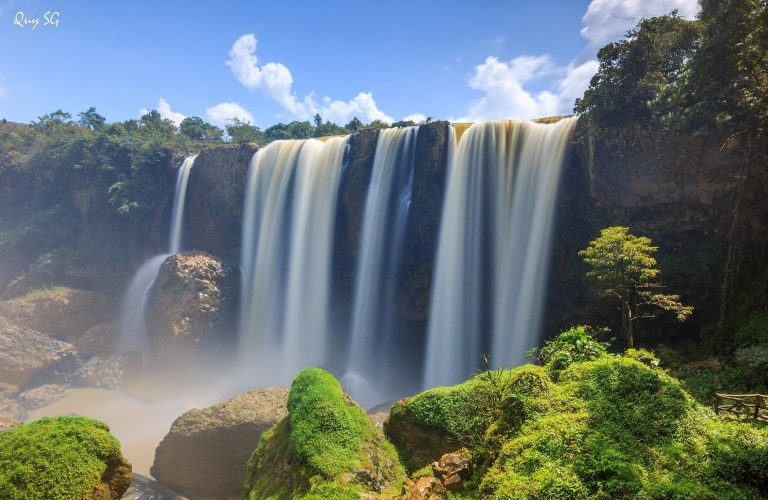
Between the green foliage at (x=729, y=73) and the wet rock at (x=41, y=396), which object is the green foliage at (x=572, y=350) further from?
the wet rock at (x=41, y=396)

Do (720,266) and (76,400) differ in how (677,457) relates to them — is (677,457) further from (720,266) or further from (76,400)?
(76,400)

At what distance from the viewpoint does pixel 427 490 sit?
5699 mm

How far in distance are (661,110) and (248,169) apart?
2366 centimetres

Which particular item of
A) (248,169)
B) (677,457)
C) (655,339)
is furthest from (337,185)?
(677,457)

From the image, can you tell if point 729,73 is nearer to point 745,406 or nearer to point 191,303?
point 745,406

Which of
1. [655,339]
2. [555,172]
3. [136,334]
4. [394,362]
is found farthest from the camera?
[136,334]

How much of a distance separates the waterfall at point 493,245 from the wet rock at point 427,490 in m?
12.6

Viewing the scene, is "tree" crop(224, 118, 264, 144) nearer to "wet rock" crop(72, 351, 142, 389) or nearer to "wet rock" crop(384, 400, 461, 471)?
"wet rock" crop(72, 351, 142, 389)

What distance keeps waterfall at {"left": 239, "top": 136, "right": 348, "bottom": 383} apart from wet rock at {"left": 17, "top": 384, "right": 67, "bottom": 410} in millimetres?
10068

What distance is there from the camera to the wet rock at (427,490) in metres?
5.50

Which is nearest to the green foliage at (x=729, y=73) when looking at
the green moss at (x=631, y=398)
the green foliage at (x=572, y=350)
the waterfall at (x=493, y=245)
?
the waterfall at (x=493, y=245)

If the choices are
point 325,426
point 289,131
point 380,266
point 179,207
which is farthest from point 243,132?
point 325,426

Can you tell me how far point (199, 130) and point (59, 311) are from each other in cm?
2851

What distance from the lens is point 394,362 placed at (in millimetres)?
23094
